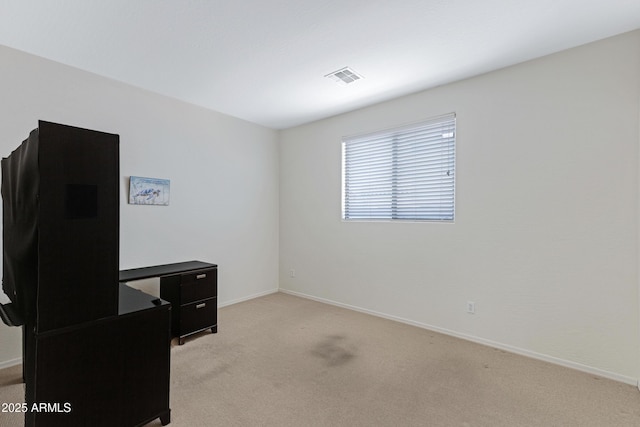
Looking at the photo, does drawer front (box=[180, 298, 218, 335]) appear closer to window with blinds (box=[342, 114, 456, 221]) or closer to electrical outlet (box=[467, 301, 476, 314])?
window with blinds (box=[342, 114, 456, 221])

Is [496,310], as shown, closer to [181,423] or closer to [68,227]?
[181,423]

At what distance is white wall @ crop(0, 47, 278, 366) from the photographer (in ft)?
8.50

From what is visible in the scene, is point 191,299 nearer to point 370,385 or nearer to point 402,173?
point 370,385

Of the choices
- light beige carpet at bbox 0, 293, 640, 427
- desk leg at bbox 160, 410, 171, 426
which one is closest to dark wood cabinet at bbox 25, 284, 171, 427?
desk leg at bbox 160, 410, 171, 426

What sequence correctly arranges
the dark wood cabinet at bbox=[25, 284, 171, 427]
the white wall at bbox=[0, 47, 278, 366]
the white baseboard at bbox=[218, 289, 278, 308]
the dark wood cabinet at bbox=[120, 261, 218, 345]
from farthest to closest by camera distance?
the white baseboard at bbox=[218, 289, 278, 308] < the dark wood cabinet at bbox=[120, 261, 218, 345] < the white wall at bbox=[0, 47, 278, 366] < the dark wood cabinet at bbox=[25, 284, 171, 427]

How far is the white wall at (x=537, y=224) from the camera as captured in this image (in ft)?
7.61

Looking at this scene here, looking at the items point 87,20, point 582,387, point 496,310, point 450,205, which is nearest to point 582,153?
point 450,205

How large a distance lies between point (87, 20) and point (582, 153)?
4098 millimetres

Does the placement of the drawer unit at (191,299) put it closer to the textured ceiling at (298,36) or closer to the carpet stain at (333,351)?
the carpet stain at (333,351)

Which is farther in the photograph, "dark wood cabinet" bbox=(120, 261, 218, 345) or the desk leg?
"dark wood cabinet" bbox=(120, 261, 218, 345)

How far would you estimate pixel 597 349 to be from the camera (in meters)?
2.39

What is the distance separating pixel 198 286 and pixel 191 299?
0.49ft

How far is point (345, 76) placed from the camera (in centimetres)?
298

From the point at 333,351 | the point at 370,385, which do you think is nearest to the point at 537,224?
the point at 370,385
